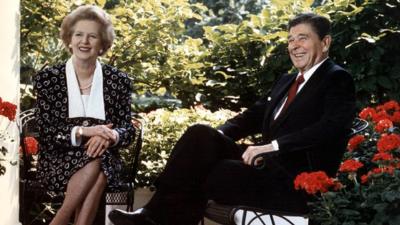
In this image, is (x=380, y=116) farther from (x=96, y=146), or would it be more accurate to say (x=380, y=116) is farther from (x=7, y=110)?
(x=7, y=110)

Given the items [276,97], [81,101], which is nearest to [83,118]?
[81,101]

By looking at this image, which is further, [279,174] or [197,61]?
[197,61]

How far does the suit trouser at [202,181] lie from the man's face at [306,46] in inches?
20.6

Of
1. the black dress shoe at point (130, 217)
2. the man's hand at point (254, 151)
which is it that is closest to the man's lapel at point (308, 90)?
the man's hand at point (254, 151)

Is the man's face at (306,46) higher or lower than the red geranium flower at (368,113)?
higher

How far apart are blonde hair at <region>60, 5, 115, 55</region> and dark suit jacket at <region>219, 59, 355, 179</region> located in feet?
3.16

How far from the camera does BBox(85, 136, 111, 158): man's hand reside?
363 centimetres

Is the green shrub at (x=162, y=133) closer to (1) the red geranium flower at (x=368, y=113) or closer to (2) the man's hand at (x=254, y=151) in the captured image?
(1) the red geranium flower at (x=368, y=113)

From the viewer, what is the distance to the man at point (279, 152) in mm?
3268

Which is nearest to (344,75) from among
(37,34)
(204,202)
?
(204,202)

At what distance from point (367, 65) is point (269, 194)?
5.96 feet

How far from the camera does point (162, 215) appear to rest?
342 centimetres

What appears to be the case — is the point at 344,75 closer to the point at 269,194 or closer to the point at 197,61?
the point at 269,194

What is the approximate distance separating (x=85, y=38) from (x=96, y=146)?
1.87 feet
